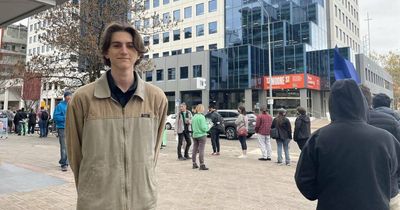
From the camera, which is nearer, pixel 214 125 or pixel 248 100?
pixel 214 125

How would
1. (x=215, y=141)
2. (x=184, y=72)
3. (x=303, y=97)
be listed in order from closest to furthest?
1. (x=215, y=141)
2. (x=303, y=97)
3. (x=184, y=72)

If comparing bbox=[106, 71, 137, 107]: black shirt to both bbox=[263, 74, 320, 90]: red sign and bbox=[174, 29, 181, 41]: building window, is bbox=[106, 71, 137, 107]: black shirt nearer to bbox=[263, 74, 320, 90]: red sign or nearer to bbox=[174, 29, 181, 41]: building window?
bbox=[263, 74, 320, 90]: red sign

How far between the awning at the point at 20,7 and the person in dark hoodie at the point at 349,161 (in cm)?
514

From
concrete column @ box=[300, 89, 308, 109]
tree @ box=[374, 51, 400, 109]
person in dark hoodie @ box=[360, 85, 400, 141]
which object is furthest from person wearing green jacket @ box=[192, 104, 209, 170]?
tree @ box=[374, 51, 400, 109]

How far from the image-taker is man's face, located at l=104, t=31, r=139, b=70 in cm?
222

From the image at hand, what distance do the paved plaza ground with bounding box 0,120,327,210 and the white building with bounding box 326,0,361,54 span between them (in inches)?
1858

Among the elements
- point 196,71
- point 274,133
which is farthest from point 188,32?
point 274,133

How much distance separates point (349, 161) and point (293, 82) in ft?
123

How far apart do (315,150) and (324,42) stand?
50.5 m

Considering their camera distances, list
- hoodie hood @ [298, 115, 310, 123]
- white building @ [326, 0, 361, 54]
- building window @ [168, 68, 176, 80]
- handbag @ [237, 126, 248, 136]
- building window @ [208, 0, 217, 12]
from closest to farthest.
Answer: hoodie hood @ [298, 115, 310, 123]
handbag @ [237, 126, 248, 136]
building window @ [168, 68, 176, 80]
building window @ [208, 0, 217, 12]
white building @ [326, 0, 361, 54]

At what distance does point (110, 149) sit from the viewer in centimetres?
206

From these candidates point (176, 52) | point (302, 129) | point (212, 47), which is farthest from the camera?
point (176, 52)

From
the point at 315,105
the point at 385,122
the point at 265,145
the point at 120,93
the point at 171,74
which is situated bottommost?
the point at 265,145

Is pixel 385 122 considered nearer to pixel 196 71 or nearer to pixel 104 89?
pixel 104 89
